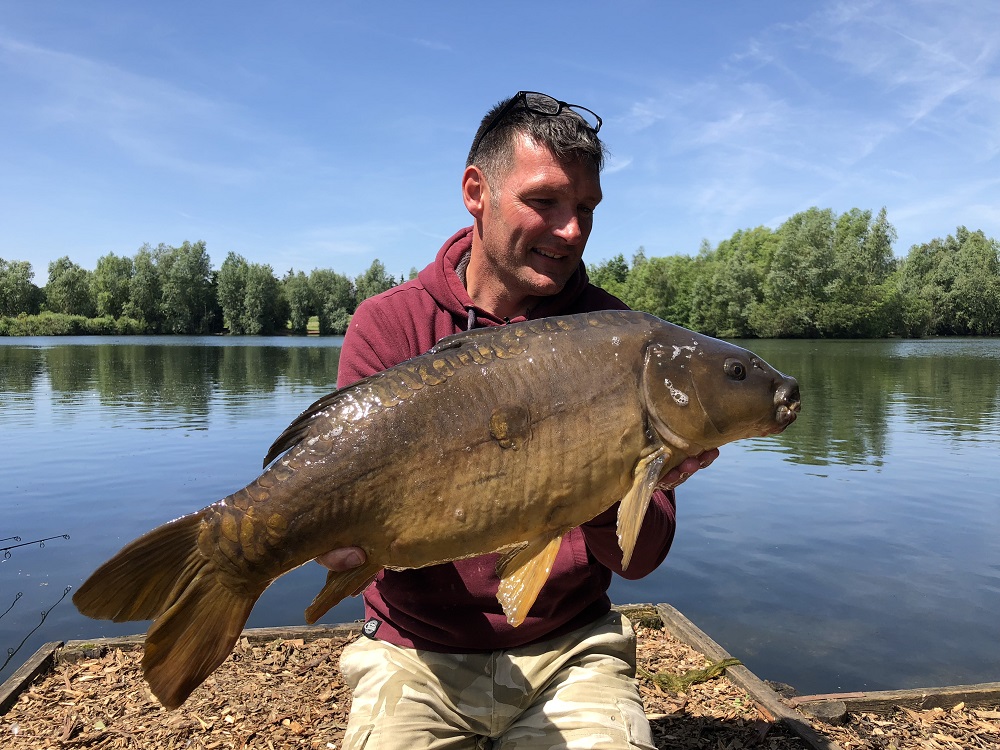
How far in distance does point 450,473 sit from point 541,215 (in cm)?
131

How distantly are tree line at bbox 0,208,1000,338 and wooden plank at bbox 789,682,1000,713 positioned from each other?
2591 inches

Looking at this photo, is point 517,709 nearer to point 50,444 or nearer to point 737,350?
point 737,350

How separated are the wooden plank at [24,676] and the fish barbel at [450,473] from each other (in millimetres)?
2959

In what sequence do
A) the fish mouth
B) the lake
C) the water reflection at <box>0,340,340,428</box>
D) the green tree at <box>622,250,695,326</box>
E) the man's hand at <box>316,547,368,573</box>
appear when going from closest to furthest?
1. the man's hand at <box>316,547,368,573</box>
2. the fish mouth
3. the lake
4. the water reflection at <box>0,340,340,428</box>
5. the green tree at <box>622,250,695,326</box>

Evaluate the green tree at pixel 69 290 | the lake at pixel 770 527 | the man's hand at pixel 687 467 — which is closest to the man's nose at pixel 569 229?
the man's hand at pixel 687 467

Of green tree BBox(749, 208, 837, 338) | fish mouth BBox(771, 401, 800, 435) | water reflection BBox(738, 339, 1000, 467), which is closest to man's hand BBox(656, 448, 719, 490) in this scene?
fish mouth BBox(771, 401, 800, 435)

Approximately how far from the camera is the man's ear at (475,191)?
3.27m

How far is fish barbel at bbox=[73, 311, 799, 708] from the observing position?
6.98 feet

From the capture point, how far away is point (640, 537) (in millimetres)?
2895

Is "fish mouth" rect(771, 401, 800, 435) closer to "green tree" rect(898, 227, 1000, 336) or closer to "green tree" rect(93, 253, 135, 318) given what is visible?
→ "green tree" rect(898, 227, 1000, 336)

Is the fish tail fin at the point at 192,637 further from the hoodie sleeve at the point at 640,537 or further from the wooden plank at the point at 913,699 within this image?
the wooden plank at the point at 913,699

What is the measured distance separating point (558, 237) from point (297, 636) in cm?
355

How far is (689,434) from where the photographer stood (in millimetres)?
2348

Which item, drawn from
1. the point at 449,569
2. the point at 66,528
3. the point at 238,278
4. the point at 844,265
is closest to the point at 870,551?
the point at 449,569
